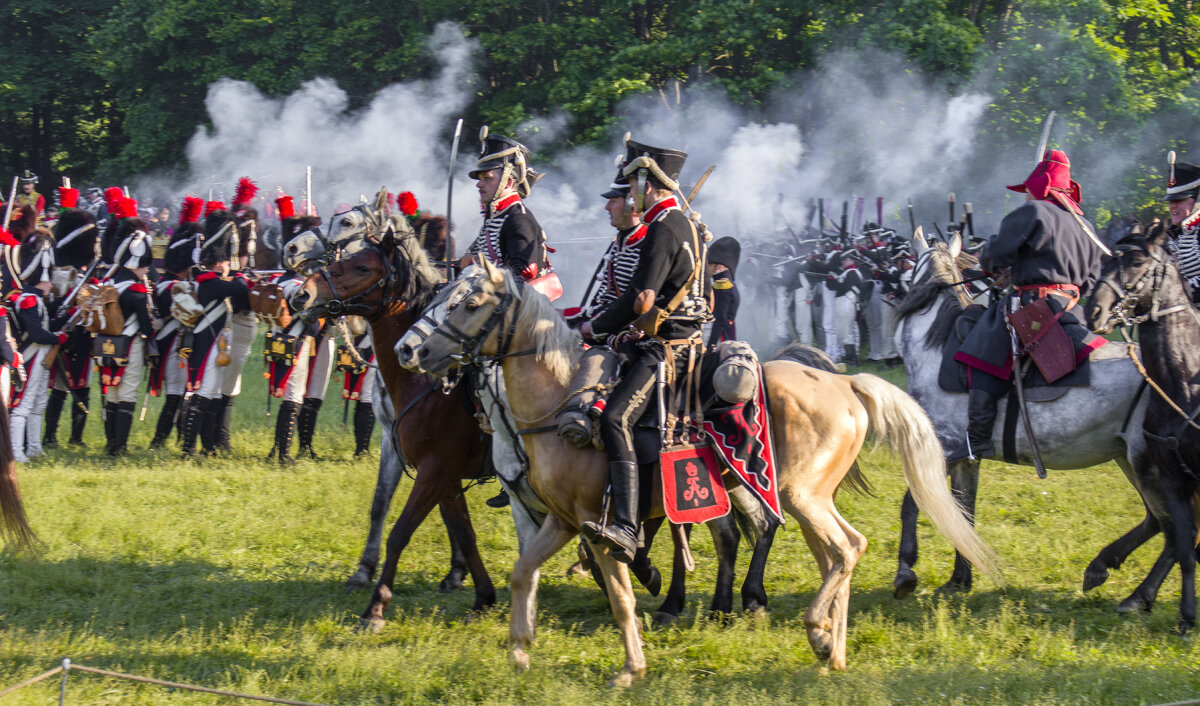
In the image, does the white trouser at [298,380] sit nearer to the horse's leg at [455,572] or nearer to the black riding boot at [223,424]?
the black riding boot at [223,424]

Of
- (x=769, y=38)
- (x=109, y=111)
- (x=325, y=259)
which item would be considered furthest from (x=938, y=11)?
(x=109, y=111)

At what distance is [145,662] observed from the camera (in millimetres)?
6168

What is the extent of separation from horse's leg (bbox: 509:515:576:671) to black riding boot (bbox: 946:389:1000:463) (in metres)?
2.93

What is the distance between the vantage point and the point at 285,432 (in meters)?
11.2

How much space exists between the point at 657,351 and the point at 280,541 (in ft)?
13.7

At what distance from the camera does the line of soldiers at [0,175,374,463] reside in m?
11.4

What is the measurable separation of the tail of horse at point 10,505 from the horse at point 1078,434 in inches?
215

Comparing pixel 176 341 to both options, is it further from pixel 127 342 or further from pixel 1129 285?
pixel 1129 285

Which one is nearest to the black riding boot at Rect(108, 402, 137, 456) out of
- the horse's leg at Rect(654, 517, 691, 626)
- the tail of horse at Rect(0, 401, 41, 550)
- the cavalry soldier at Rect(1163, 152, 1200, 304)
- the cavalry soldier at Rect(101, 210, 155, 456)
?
the cavalry soldier at Rect(101, 210, 155, 456)

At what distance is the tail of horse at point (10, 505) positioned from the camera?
21.7 ft

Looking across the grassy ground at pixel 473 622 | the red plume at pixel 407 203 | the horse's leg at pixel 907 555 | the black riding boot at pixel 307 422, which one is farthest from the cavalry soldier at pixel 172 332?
the horse's leg at pixel 907 555

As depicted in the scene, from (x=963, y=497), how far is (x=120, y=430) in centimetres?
844

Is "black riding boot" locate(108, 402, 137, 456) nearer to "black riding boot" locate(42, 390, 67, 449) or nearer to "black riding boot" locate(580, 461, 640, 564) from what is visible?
"black riding boot" locate(42, 390, 67, 449)

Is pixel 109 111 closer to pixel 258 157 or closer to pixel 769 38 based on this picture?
pixel 258 157
